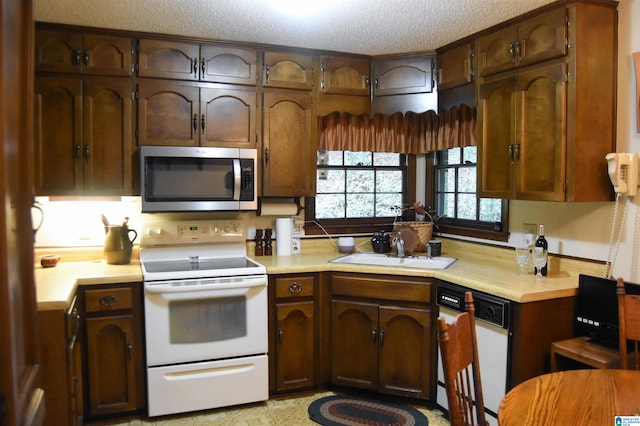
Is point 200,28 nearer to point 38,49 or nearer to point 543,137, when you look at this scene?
point 38,49

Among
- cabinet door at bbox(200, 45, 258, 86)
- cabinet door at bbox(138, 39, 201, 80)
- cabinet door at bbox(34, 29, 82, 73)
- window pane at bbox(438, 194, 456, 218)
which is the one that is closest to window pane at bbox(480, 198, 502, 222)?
window pane at bbox(438, 194, 456, 218)

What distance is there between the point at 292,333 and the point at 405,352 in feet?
2.37

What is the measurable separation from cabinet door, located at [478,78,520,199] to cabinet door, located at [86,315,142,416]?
89.6 inches

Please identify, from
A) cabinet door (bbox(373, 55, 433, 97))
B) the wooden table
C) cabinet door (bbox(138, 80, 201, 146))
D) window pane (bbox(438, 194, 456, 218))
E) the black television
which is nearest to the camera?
the wooden table

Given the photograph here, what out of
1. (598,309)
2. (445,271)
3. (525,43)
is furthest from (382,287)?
(525,43)

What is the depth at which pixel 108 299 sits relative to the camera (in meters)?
2.80

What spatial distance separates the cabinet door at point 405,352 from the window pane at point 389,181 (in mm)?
1224

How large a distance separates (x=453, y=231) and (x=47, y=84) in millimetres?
2882

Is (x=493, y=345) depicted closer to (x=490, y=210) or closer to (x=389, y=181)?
(x=490, y=210)

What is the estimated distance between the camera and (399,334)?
3.09 metres

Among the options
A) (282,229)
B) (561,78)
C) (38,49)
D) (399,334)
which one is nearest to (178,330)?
(282,229)

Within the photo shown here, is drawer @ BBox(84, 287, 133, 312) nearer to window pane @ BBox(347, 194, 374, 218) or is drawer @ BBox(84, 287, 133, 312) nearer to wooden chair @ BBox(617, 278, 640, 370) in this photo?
window pane @ BBox(347, 194, 374, 218)

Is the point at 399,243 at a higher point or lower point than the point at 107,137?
lower

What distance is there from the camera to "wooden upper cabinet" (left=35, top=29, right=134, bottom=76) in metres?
2.91
